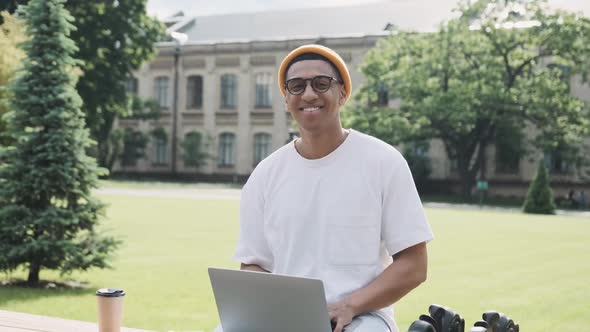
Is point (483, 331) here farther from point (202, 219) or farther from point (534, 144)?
point (534, 144)

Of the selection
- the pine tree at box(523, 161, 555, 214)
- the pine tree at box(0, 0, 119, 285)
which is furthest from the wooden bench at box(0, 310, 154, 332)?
the pine tree at box(523, 161, 555, 214)

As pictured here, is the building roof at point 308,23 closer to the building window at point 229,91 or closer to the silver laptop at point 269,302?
the building window at point 229,91

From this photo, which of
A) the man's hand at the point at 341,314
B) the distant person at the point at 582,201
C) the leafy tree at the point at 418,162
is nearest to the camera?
the man's hand at the point at 341,314

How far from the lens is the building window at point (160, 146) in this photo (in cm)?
5188

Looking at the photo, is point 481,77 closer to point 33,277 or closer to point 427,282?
point 427,282

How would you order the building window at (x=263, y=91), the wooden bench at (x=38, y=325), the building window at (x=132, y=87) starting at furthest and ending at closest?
the building window at (x=132, y=87)
the building window at (x=263, y=91)
the wooden bench at (x=38, y=325)

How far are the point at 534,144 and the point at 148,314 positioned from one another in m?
33.5

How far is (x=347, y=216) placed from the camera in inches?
133

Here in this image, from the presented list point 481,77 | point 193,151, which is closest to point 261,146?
point 193,151

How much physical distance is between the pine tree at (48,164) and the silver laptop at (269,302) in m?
6.44

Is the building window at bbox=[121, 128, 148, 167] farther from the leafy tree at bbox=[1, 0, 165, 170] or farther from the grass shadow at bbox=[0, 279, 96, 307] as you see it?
the grass shadow at bbox=[0, 279, 96, 307]

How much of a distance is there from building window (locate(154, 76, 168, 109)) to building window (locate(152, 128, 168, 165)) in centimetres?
213

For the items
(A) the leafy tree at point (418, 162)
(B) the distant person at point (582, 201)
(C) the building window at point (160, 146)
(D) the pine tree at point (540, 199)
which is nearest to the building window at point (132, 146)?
(C) the building window at point (160, 146)

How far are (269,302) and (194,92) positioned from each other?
50446 millimetres
